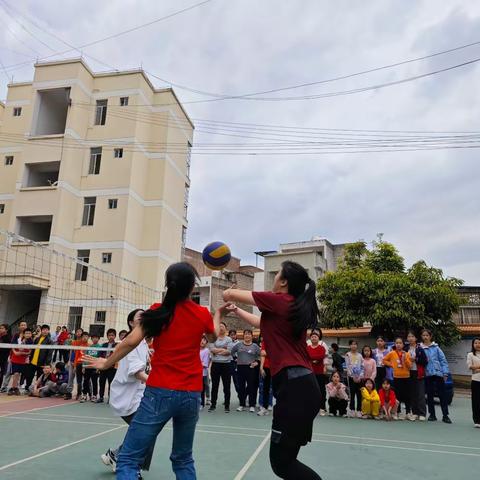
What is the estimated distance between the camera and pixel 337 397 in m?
8.76

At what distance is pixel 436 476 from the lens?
4496 mm

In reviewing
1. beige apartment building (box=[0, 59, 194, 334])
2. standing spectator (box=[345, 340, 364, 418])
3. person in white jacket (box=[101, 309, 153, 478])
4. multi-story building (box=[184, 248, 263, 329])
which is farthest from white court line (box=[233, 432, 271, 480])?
multi-story building (box=[184, 248, 263, 329])

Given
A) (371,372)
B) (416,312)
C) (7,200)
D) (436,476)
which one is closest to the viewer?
(436,476)

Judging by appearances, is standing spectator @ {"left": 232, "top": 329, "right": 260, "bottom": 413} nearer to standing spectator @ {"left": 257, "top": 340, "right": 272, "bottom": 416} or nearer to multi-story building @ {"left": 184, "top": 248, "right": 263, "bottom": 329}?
standing spectator @ {"left": 257, "top": 340, "right": 272, "bottom": 416}

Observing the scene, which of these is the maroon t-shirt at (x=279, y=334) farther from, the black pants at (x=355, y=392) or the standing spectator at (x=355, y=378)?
the black pants at (x=355, y=392)

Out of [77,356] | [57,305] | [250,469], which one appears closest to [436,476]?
[250,469]

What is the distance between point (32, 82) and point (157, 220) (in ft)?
33.1

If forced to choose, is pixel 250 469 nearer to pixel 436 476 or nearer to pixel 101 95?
pixel 436 476

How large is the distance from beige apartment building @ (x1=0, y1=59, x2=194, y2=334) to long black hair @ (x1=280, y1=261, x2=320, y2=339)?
1907 cm

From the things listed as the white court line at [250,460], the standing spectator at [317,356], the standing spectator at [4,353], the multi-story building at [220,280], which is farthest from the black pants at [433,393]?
the multi-story building at [220,280]

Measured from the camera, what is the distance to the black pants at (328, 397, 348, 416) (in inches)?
345

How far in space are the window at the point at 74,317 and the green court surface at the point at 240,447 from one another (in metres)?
13.7

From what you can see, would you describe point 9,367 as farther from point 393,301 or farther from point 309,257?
point 309,257

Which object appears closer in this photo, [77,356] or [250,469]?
[250,469]
